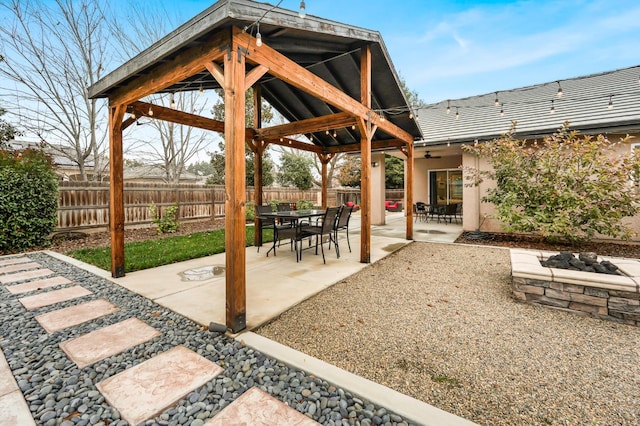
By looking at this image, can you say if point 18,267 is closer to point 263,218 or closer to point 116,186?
point 116,186

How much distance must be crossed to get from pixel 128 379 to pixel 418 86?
24145 millimetres

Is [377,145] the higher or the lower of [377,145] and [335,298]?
the higher

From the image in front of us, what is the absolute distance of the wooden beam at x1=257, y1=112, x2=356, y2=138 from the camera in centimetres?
496

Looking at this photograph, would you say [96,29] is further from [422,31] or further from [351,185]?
[351,185]

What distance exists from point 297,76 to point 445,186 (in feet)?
32.7

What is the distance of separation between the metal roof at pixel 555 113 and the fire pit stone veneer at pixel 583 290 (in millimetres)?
4408

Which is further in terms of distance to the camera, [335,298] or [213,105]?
[213,105]

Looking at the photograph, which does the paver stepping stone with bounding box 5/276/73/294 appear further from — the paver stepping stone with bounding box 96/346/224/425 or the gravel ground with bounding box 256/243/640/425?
the gravel ground with bounding box 256/243/640/425

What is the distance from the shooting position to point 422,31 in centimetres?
918

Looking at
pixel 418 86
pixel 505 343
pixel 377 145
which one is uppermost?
pixel 418 86

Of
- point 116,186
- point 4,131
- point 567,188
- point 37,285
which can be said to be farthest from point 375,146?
point 4,131

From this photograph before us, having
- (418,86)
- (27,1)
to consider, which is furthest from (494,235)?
(418,86)

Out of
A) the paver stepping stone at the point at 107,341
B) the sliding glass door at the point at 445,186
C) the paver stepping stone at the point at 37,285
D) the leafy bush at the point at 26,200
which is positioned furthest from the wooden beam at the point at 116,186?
the sliding glass door at the point at 445,186

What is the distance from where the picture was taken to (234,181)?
2.37m
